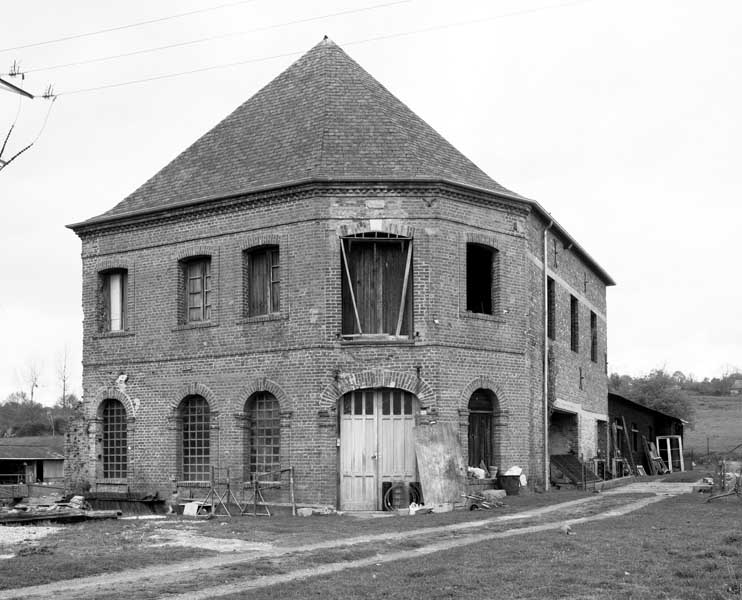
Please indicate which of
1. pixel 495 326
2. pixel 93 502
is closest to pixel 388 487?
pixel 495 326

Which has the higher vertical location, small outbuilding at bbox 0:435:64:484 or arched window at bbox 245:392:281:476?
arched window at bbox 245:392:281:476

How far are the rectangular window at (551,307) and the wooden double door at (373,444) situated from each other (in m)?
6.70

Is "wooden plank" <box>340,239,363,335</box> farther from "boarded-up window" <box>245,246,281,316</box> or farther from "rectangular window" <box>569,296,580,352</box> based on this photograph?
"rectangular window" <box>569,296,580,352</box>

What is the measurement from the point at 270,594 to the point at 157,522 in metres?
10.8

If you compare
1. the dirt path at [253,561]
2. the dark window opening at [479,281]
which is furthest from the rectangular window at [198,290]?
the dirt path at [253,561]

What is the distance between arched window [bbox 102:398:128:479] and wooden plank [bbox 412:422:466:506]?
8.40 m

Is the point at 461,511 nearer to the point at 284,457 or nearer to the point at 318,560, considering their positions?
the point at 284,457

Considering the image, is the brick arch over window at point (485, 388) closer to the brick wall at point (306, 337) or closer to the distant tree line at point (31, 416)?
the brick wall at point (306, 337)

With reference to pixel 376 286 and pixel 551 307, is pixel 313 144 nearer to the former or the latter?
pixel 376 286

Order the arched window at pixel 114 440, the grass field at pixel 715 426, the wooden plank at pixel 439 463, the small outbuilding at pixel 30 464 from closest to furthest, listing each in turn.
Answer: the wooden plank at pixel 439 463 → the arched window at pixel 114 440 → the small outbuilding at pixel 30 464 → the grass field at pixel 715 426

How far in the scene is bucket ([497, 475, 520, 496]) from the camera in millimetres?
24500

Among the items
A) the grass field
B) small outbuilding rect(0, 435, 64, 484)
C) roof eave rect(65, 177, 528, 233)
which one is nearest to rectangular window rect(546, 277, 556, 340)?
roof eave rect(65, 177, 528, 233)

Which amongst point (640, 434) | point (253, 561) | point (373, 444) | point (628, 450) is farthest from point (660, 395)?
point (253, 561)

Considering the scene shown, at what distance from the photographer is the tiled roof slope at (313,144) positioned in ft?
80.3
